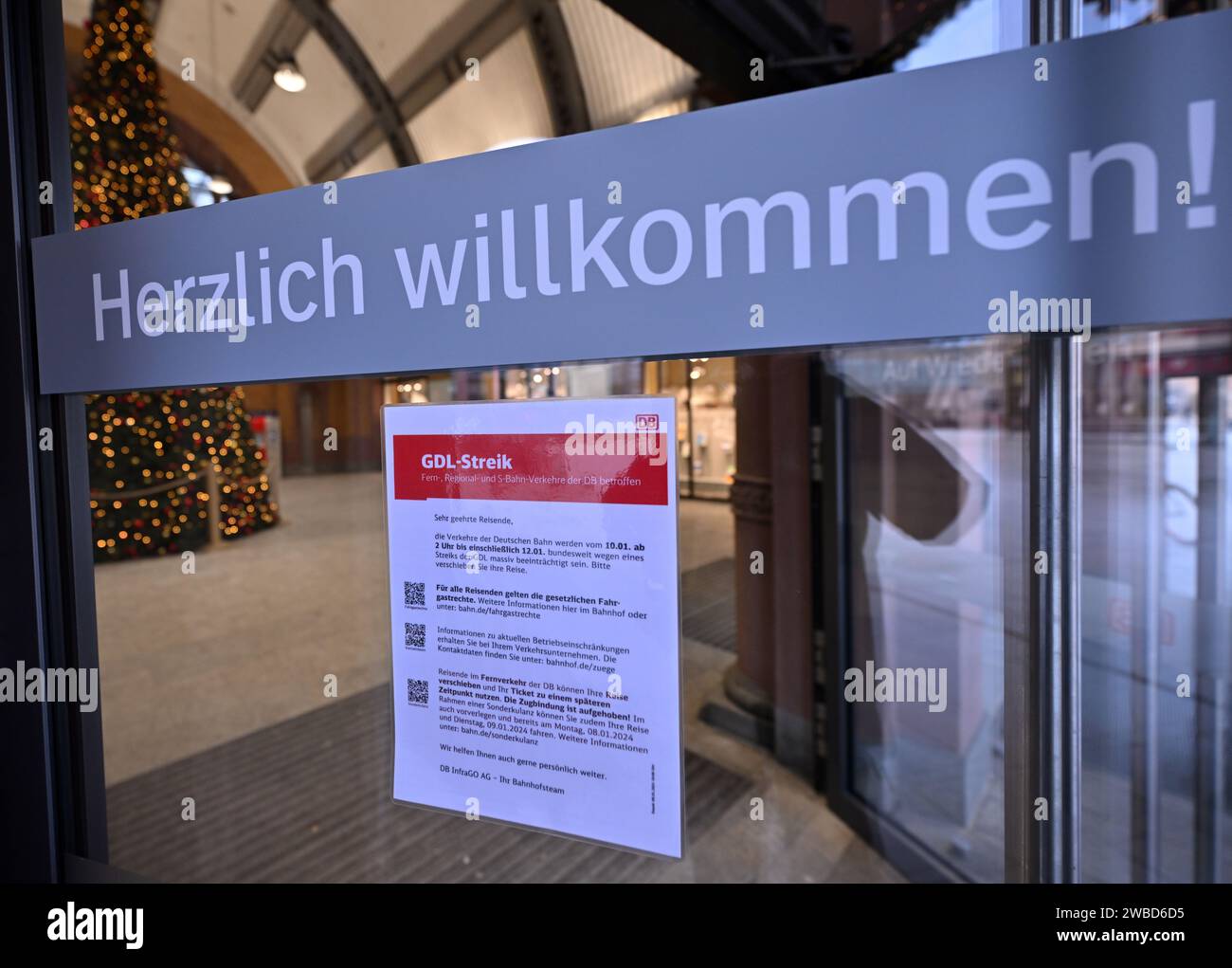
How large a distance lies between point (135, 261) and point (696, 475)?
1.19 metres

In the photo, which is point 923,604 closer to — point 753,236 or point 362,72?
point 753,236

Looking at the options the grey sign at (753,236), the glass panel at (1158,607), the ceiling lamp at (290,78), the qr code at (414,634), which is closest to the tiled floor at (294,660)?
the qr code at (414,634)

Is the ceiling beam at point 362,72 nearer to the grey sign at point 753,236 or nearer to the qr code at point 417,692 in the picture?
the grey sign at point 753,236

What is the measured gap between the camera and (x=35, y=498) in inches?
50.8

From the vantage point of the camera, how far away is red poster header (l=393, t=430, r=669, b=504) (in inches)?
37.9

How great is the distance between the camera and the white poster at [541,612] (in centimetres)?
97

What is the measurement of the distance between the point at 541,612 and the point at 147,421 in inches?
190

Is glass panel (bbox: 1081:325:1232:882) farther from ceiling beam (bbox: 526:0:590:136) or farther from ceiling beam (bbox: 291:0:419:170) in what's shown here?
ceiling beam (bbox: 291:0:419:170)

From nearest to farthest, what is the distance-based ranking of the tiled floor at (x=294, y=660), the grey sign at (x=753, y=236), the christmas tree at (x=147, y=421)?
the grey sign at (x=753, y=236)
the tiled floor at (x=294, y=660)
the christmas tree at (x=147, y=421)

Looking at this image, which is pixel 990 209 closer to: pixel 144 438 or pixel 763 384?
pixel 763 384

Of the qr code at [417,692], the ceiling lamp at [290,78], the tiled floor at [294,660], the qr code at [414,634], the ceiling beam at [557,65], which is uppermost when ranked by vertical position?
the ceiling lamp at [290,78]

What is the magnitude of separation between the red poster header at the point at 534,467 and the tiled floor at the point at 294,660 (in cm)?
13

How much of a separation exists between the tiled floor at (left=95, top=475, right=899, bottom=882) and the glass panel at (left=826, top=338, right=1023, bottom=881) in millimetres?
342

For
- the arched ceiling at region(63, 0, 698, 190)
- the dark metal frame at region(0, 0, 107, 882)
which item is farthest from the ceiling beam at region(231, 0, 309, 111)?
the dark metal frame at region(0, 0, 107, 882)
